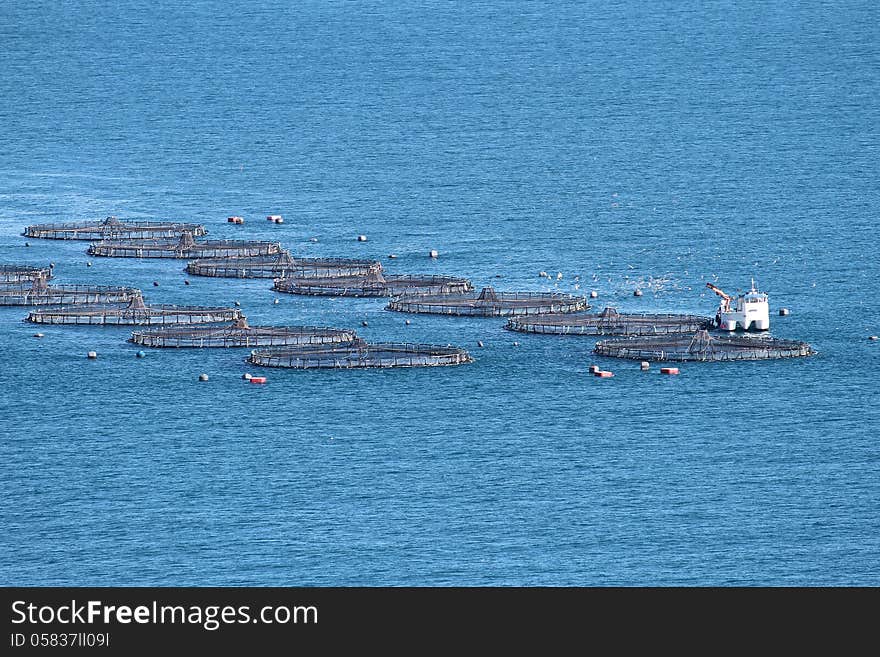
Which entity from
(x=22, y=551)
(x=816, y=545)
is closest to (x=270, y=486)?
(x=22, y=551)

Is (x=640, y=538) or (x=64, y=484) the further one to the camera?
(x=64, y=484)

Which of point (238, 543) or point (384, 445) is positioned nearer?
point (238, 543)

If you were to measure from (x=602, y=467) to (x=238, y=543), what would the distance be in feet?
129

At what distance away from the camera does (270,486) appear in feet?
607
